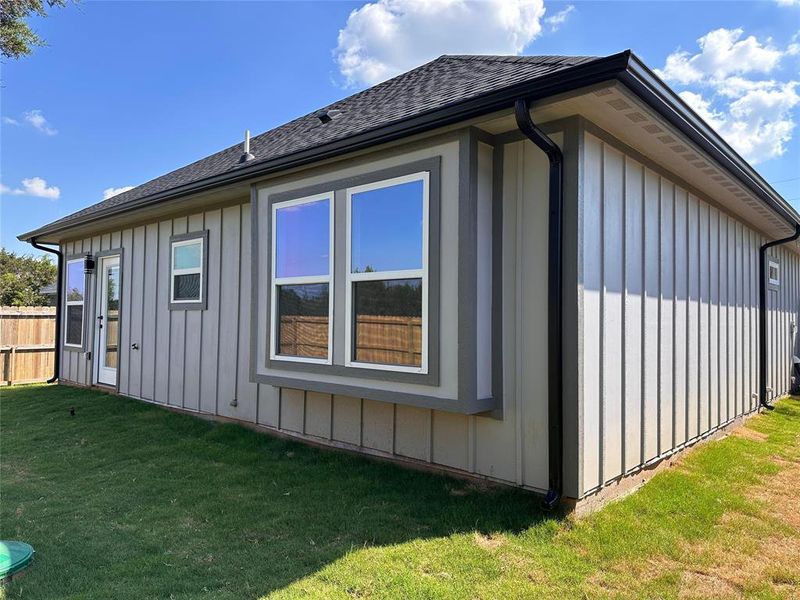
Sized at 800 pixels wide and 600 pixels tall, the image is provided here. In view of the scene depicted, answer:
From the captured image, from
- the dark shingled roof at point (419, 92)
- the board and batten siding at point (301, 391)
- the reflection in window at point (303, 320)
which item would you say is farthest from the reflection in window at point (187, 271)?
the reflection in window at point (303, 320)

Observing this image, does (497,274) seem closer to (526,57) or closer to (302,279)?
(302,279)

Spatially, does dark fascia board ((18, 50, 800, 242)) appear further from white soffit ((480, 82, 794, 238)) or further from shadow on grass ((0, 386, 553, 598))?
shadow on grass ((0, 386, 553, 598))

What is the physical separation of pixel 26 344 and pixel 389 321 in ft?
30.7

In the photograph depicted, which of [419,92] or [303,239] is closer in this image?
[303,239]

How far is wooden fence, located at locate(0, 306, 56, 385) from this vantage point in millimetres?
9352

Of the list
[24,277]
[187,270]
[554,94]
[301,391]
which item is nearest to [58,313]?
[187,270]

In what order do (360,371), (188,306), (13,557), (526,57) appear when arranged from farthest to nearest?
(188,306)
(526,57)
(360,371)
(13,557)

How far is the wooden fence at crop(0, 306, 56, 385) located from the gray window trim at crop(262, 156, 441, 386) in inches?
299

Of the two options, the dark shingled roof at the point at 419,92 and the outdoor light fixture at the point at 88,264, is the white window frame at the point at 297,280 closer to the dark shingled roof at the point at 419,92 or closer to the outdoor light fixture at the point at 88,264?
the dark shingled roof at the point at 419,92

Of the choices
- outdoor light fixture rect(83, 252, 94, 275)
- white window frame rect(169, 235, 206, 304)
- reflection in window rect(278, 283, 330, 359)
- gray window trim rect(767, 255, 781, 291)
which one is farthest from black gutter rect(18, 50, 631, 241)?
gray window trim rect(767, 255, 781, 291)

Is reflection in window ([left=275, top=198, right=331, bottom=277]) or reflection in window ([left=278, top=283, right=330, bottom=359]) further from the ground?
reflection in window ([left=275, top=198, right=331, bottom=277])

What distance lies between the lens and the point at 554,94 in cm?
283

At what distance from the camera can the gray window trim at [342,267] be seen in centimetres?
340

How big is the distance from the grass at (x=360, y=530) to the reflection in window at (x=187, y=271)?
214 cm
